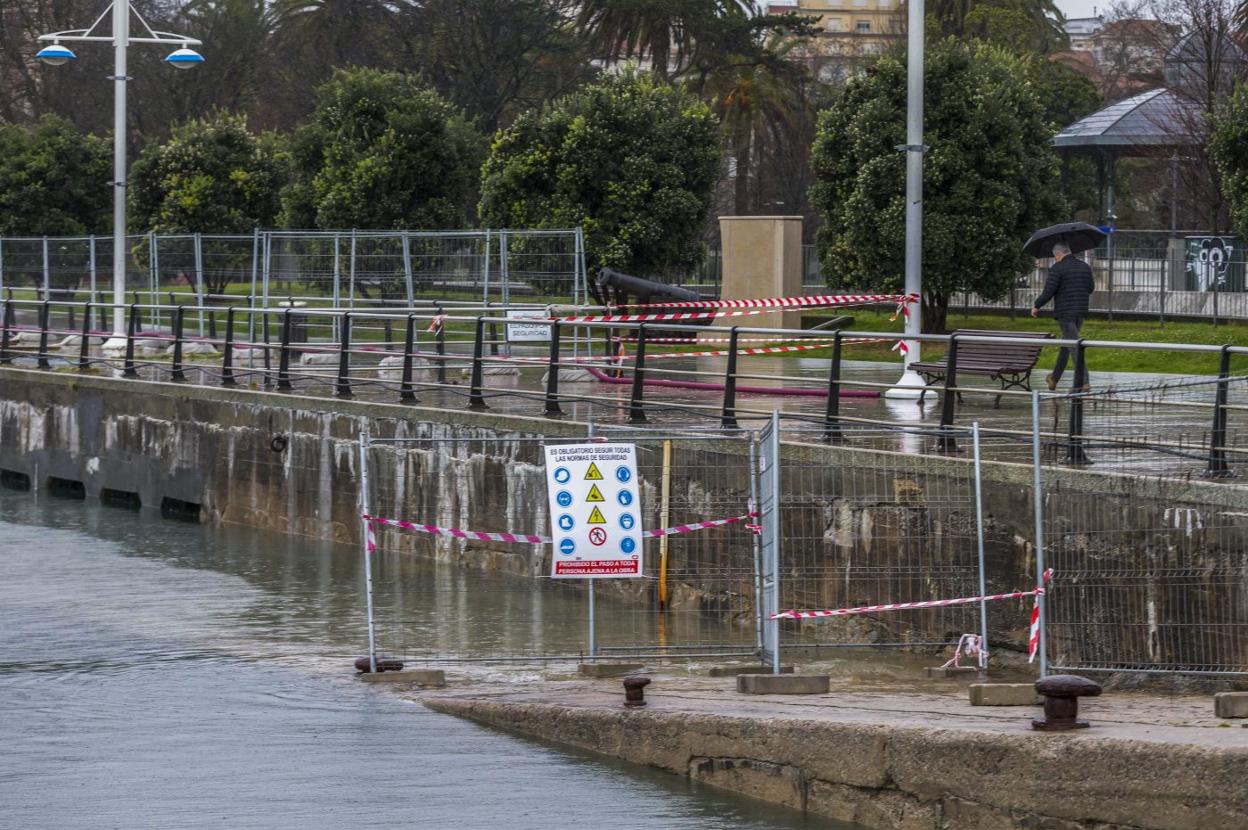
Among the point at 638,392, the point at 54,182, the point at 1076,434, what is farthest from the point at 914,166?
the point at 54,182

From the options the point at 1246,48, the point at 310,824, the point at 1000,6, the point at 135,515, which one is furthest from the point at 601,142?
the point at 1000,6

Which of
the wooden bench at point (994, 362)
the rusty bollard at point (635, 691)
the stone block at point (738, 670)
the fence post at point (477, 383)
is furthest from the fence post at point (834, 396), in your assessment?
the fence post at point (477, 383)

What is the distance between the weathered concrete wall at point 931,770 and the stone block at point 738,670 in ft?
5.04

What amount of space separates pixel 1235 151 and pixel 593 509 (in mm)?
18191

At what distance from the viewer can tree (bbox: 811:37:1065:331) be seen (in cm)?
2906

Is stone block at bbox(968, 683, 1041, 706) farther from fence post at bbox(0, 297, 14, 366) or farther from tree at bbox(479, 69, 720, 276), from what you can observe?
fence post at bbox(0, 297, 14, 366)

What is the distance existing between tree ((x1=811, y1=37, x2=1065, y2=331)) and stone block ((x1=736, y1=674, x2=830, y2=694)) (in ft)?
61.0

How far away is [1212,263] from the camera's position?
3403cm

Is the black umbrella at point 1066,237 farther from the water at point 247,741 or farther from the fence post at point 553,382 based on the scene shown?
the water at point 247,741

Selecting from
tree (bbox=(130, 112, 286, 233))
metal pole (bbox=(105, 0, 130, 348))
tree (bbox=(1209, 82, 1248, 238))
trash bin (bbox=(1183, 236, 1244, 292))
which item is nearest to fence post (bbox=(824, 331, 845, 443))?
tree (bbox=(1209, 82, 1248, 238))

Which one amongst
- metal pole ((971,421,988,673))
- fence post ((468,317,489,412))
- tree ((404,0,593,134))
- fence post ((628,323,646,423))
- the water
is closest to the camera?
the water

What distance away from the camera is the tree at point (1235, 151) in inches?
1061

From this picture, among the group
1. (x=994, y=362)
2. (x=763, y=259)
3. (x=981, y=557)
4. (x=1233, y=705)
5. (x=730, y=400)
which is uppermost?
(x=763, y=259)

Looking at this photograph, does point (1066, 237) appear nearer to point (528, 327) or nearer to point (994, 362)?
point (994, 362)
